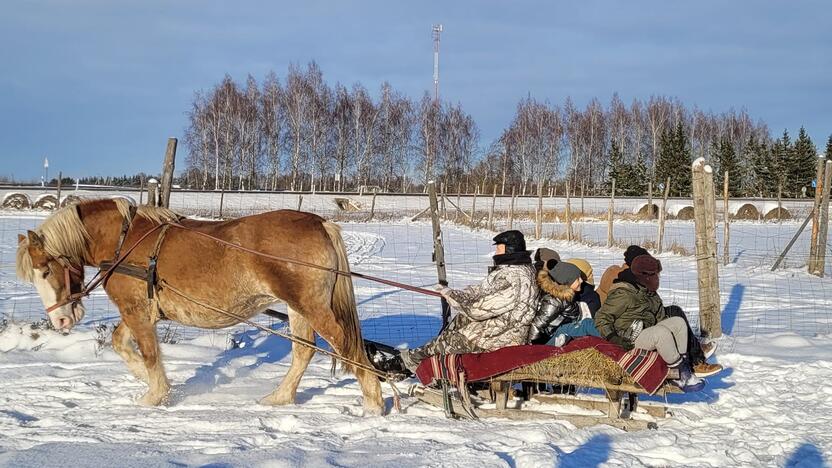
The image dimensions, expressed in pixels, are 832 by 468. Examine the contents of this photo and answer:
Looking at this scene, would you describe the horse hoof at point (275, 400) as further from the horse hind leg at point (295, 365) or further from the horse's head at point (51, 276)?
the horse's head at point (51, 276)

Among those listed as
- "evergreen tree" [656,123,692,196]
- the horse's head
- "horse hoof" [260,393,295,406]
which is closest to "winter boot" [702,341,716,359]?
"horse hoof" [260,393,295,406]

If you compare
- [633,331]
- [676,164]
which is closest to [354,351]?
[633,331]

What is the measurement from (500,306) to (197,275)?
7.21 feet

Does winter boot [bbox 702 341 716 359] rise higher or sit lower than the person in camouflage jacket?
lower

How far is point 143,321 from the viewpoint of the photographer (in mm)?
5258

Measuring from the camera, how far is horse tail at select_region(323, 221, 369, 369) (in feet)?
16.6

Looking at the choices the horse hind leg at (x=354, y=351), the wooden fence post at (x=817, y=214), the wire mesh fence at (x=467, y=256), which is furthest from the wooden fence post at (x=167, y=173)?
the wooden fence post at (x=817, y=214)

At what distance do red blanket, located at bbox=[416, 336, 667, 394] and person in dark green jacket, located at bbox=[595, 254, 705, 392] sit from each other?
0.17m

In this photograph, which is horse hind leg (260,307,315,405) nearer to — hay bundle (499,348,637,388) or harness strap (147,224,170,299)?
harness strap (147,224,170,299)

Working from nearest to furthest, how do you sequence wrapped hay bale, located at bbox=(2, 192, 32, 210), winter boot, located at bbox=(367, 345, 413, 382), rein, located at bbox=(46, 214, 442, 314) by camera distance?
rein, located at bbox=(46, 214, 442, 314), winter boot, located at bbox=(367, 345, 413, 382), wrapped hay bale, located at bbox=(2, 192, 32, 210)

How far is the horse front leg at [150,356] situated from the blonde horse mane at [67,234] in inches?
26.0

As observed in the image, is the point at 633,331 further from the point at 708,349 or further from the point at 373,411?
the point at 373,411

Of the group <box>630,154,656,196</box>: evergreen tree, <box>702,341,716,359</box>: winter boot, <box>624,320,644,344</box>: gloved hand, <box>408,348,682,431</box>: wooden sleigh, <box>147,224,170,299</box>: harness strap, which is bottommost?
<box>408,348,682,431</box>: wooden sleigh

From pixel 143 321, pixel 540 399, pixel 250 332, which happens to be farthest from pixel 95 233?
pixel 540 399
